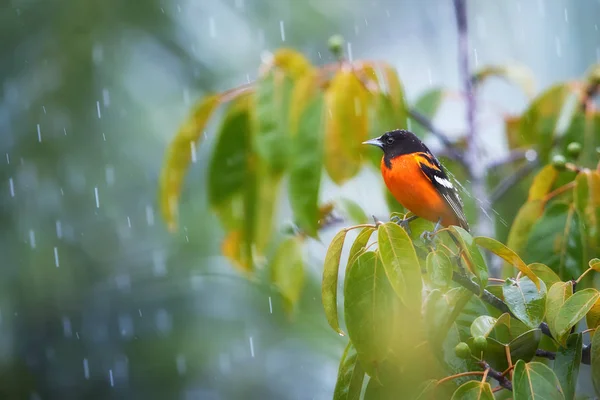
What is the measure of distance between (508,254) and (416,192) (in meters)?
0.66

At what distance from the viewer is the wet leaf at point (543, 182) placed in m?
2.52

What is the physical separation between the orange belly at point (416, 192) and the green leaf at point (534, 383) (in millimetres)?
736

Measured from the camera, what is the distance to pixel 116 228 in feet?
24.3

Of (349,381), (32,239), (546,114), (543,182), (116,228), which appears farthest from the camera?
(116,228)

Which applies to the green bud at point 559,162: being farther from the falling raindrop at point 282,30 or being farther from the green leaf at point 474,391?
the falling raindrop at point 282,30

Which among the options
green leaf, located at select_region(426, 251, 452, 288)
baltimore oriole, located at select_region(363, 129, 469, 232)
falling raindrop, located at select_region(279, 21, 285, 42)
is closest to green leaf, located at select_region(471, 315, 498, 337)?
green leaf, located at select_region(426, 251, 452, 288)

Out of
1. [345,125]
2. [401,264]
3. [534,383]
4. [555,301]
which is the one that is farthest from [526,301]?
[345,125]

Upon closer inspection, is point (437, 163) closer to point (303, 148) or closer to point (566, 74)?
point (303, 148)

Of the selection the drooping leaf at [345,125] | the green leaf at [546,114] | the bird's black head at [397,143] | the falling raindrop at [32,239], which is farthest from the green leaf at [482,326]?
the falling raindrop at [32,239]

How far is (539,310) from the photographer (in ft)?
5.48

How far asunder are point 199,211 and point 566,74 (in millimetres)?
4672

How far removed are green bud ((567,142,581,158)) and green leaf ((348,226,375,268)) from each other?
4.16 feet

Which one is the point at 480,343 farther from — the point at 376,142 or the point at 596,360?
the point at 376,142

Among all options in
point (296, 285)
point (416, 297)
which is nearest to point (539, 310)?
point (416, 297)
